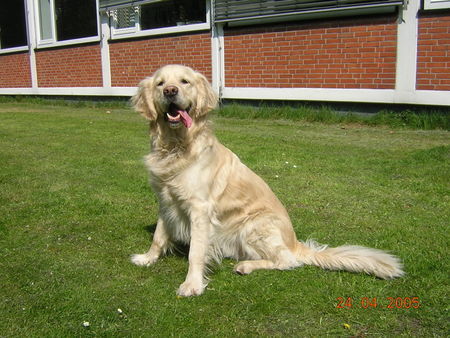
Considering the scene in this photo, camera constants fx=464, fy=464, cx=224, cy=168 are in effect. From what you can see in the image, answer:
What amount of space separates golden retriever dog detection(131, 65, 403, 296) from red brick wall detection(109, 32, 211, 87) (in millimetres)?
7710

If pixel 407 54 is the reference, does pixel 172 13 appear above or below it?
above

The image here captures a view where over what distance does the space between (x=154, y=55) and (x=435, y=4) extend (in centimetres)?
690

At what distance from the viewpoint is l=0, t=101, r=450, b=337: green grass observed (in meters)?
2.58

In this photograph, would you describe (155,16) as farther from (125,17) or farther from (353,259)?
(353,259)

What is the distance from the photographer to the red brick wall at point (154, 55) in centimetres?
1106

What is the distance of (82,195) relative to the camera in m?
4.96

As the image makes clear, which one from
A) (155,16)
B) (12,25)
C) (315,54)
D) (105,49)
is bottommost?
(315,54)

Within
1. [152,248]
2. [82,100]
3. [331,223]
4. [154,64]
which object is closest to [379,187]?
[331,223]

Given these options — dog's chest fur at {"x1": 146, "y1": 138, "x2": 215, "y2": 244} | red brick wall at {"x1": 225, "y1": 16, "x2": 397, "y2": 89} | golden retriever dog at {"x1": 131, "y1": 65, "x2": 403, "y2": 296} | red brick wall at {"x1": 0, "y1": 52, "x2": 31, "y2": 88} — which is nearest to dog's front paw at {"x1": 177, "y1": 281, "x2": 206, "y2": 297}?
golden retriever dog at {"x1": 131, "y1": 65, "x2": 403, "y2": 296}

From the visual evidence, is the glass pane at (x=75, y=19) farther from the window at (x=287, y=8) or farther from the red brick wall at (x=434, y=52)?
the red brick wall at (x=434, y=52)

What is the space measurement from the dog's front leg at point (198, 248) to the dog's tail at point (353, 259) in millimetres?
695

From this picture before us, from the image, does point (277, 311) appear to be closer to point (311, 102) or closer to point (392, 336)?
point (392, 336)

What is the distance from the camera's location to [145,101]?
348cm
